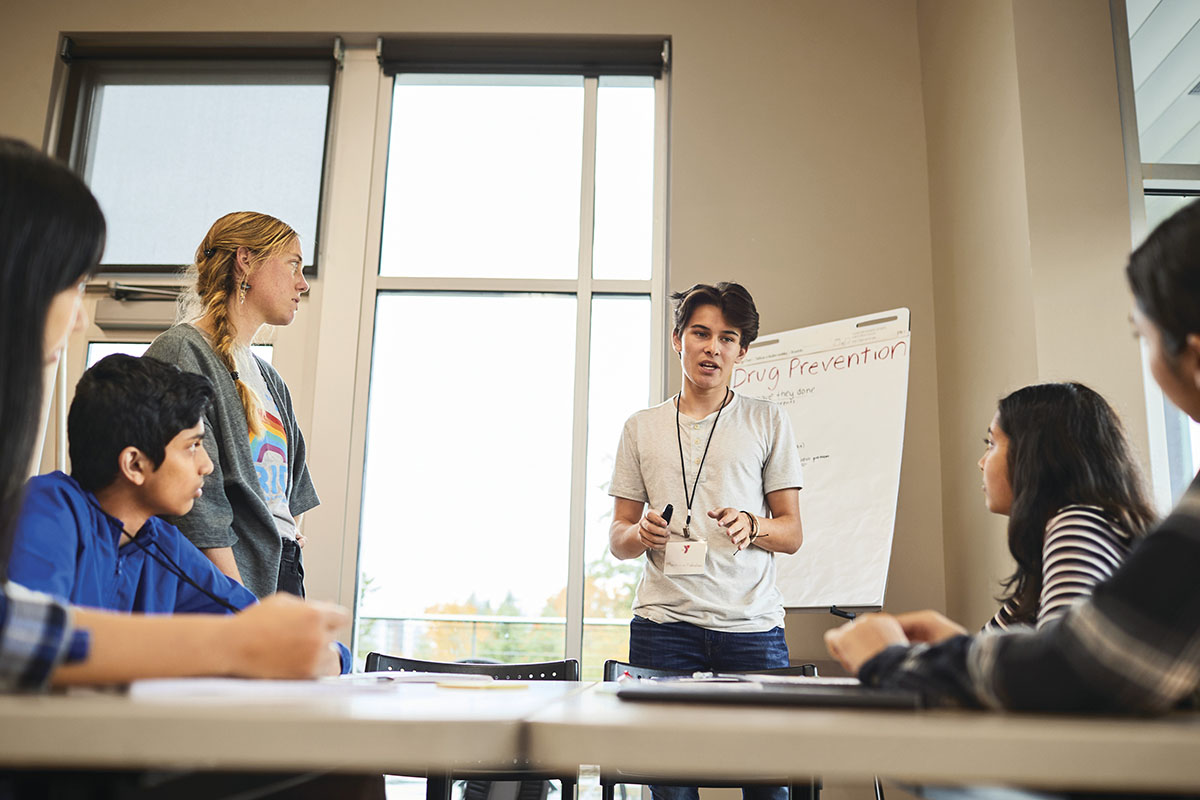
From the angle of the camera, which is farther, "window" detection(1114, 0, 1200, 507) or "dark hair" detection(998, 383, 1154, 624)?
"window" detection(1114, 0, 1200, 507)

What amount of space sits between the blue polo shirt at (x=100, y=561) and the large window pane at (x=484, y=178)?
2430mm

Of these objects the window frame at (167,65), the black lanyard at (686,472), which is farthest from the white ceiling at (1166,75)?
the window frame at (167,65)

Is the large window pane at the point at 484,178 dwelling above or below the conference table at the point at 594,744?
above

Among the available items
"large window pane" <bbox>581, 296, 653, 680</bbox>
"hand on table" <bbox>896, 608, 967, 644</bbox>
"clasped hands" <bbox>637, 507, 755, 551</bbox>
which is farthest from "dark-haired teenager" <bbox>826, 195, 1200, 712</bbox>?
"large window pane" <bbox>581, 296, 653, 680</bbox>

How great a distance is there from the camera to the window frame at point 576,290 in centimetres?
362

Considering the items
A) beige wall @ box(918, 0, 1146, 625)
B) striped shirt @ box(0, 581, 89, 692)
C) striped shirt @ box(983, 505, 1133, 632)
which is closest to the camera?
striped shirt @ box(0, 581, 89, 692)

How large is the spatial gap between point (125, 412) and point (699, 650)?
4.35 ft

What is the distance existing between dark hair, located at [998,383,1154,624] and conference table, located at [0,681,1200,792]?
0.87m

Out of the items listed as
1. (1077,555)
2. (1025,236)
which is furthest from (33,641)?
(1025,236)

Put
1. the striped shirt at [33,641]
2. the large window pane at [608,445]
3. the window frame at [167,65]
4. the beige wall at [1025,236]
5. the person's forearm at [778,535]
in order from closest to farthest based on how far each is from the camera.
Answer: the striped shirt at [33,641], the person's forearm at [778,535], the beige wall at [1025,236], the large window pane at [608,445], the window frame at [167,65]

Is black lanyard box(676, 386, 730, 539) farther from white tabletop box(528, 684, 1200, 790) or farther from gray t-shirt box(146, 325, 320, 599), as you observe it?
white tabletop box(528, 684, 1200, 790)

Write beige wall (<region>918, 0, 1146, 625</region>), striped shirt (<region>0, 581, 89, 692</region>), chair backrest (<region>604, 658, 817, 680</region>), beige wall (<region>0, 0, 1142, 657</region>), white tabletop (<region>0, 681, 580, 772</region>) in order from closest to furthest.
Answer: white tabletop (<region>0, 681, 580, 772</region>) < striped shirt (<region>0, 581, 89, 692</region>) < chair backrest (<region>604, 658, 817, 680</region>) < beige wall (<region>918, 0, 1146, 625</region>) < beige wall (<region>0, 0, 1142, 657</region>)

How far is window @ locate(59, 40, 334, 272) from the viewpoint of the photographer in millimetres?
3881

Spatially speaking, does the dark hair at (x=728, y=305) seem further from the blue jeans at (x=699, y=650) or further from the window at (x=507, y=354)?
the window at (x=507, y=354)
